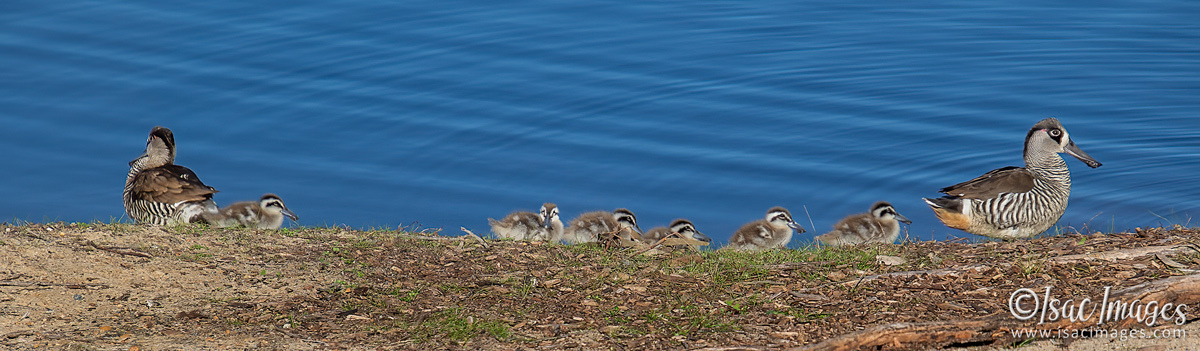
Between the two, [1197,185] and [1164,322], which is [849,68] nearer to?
[1197,185]

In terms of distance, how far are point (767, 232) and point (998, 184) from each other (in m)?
2.36

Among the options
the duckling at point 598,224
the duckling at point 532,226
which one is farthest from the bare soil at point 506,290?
the duckling at point 532,226

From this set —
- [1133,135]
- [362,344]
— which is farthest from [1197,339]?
[1133,135]

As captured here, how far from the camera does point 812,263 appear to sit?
870cm

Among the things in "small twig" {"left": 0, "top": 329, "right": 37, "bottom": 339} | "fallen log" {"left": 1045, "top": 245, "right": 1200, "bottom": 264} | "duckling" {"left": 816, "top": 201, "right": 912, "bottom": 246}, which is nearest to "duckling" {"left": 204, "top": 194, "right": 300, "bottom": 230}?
"small twig" {"left": 0, "top": 329, "right": 37, "bottom": 339}

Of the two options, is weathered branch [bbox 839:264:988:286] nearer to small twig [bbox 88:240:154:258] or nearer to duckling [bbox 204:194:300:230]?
small twig [bbox 88:240:154:258]

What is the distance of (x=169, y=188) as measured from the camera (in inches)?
479

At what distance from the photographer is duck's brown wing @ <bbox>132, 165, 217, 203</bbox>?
12148 mm

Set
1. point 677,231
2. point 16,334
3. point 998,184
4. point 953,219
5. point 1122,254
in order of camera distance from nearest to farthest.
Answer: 1. point 16,334
2. point 1122,254
3. point 677,231
4. point 998,184
5. point 953,219

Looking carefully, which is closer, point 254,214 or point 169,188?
point 254,214

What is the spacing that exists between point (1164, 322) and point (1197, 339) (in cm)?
28

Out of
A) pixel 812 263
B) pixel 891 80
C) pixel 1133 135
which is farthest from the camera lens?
pixel 891 80

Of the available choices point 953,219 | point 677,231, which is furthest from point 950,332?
point 953,219

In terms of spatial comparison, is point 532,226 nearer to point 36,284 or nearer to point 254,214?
point 254,214
